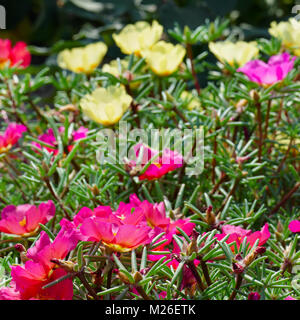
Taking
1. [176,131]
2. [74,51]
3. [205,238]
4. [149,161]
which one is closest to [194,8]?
[74,51]

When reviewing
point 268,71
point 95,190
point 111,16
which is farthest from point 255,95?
point 111,16

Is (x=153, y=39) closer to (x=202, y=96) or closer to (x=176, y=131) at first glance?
(x=202, y=96)

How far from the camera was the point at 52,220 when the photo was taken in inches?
32.4

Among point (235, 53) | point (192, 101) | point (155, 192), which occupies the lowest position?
point (155, 192)

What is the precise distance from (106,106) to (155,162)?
155 mm

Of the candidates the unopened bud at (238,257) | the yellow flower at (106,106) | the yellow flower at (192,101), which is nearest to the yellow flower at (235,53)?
the yellow flower at (192,101)

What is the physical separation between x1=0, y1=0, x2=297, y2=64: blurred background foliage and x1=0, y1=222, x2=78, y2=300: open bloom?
1.38 m

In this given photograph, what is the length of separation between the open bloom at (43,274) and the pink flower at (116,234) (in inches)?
1.2

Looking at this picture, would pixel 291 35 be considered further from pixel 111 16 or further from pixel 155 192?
pixel 111 16

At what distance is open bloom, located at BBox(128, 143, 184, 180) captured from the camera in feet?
2.70

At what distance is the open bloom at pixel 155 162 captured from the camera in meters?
0.82

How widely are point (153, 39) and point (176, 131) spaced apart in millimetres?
295

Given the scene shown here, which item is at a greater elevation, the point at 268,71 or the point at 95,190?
the point at 268,71

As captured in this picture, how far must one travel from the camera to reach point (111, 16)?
101 inches
